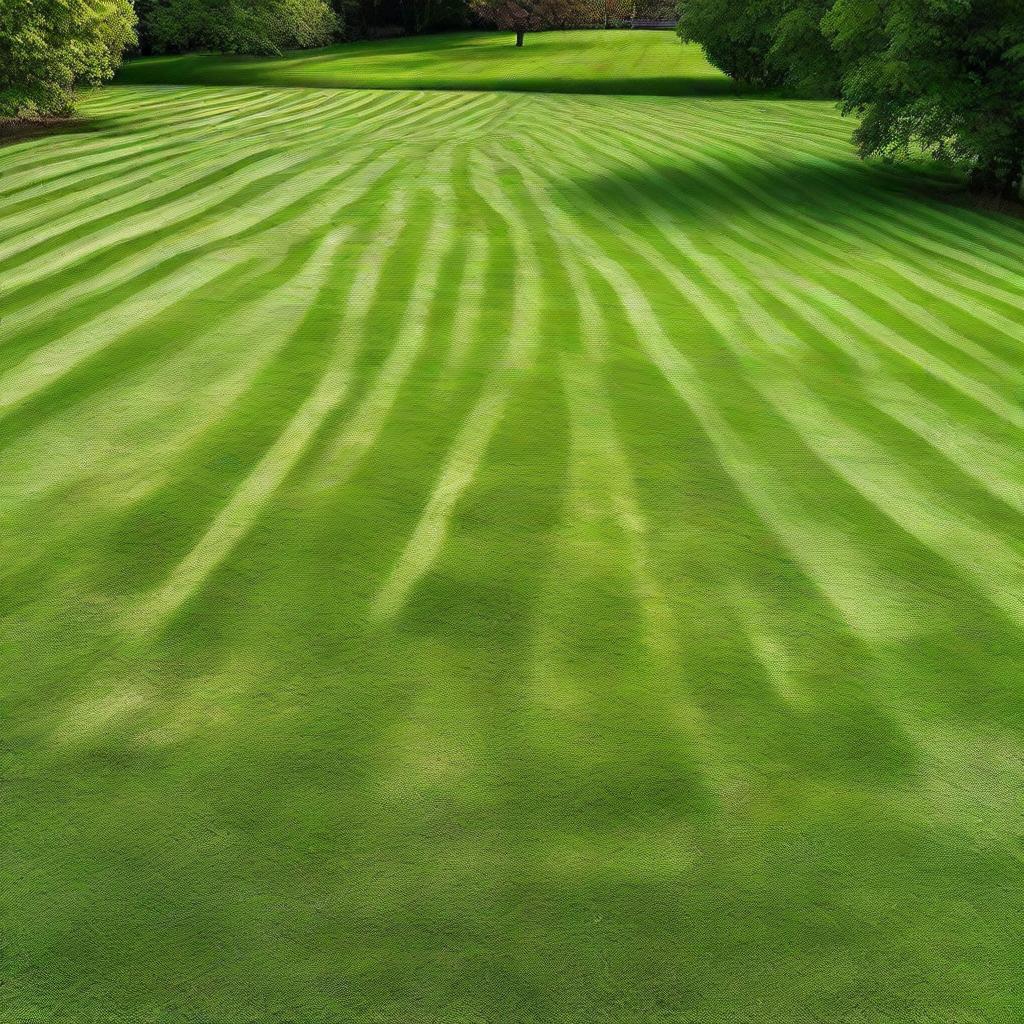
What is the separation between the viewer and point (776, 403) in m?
5.95

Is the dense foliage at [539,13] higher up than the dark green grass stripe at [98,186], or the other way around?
the dense foliage at [539,13]

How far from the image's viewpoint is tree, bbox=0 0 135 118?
16.2m

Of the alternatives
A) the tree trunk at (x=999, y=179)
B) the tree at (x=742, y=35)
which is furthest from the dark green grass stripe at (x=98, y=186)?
the tree at (x=742, y=35)

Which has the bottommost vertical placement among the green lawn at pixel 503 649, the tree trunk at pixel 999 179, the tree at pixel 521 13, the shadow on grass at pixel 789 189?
the green lawn at pixel 503 649

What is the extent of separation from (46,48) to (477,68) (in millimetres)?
26427

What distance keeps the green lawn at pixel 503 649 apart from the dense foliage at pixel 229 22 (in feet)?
113

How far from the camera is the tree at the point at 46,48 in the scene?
1619cm

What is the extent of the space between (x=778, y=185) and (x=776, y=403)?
337 inches

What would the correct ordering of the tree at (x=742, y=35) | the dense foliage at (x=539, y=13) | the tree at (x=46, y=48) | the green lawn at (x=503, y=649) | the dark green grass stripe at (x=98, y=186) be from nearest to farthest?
1. the green lawn at (x=503, y=649)
2. the dark green grass stripe at (x=98, y=186)
3. the tree at (x=46, y=48)
4. the tree at (x=742, y=35)
5. the dense foliage at (x=539, y=13)

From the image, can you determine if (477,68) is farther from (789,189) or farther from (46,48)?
(789,189)

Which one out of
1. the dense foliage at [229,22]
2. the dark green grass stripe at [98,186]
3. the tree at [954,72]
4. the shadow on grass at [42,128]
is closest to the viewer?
the dark green grass stripe at [98,186]

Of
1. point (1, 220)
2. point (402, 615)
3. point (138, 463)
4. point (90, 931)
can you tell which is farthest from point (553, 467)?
point (1, 220)

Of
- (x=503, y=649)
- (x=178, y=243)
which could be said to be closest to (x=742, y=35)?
(x=178, y=243)

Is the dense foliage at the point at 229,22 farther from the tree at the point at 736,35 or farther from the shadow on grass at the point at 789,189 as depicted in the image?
the shadow on grass at the point at 789,189
